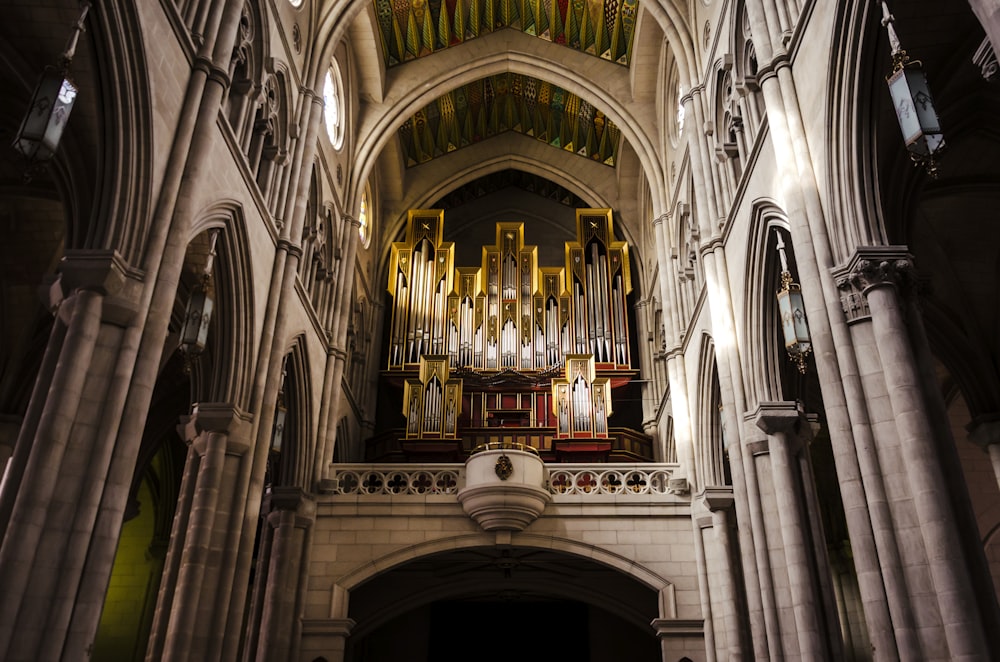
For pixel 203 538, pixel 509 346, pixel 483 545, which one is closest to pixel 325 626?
pixel 483 545

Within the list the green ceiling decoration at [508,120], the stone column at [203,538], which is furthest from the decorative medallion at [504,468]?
the green ceiling decoration at [508,120]

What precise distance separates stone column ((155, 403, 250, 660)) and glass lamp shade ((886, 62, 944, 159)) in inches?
365

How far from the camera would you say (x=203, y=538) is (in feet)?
37.4

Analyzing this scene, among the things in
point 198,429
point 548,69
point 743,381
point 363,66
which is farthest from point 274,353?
point 548,69

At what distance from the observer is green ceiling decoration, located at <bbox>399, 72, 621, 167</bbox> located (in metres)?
24.2

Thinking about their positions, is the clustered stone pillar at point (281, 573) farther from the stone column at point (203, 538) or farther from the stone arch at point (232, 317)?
the stone arch at point (232, 317)

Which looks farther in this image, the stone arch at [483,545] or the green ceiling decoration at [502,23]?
the green ceiling decoration at [502,23]

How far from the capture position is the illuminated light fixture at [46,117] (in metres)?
7.18

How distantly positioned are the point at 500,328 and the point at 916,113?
16869 mm

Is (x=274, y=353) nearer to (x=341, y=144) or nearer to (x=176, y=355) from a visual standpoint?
(x=176, y=355)

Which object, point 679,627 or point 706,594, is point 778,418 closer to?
point 706,594

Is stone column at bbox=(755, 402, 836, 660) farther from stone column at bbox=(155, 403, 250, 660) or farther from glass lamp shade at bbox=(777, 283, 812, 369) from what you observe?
stone column at bbox=(155, 403, 250, 660)

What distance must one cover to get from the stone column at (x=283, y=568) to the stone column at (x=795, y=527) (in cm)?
873

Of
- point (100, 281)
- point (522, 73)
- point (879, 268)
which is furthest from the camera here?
point (522, 73)
